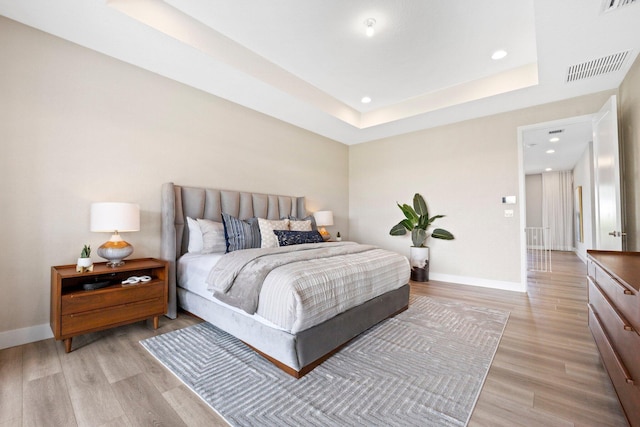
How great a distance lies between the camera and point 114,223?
2.34m

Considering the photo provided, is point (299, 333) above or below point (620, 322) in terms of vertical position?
below

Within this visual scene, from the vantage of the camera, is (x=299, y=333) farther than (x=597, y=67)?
No

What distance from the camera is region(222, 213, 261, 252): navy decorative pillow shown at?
3043 mm

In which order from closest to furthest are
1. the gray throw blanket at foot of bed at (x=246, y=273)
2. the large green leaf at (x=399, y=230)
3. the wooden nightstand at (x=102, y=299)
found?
the gray throw blanket at foot of bed at (x=246, y=273) < the wooden nightstand at (x=102, y=299) < the large green leaf at (x=399, y=230)

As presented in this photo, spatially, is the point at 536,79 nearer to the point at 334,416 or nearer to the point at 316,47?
the point at 316,47

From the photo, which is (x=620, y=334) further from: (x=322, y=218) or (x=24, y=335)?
(x=24, y=335)

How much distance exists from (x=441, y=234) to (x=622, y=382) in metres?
3.36

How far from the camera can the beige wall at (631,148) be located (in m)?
2.68

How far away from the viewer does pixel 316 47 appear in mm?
3023

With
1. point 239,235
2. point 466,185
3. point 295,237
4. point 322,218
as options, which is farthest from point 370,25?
point 466,185

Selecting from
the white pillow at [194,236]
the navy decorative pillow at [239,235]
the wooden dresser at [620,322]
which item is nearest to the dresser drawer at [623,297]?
the wooden dresser at [620,322]

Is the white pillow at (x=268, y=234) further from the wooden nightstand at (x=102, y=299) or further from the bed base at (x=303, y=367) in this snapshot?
the bed base at (x=303, y=367)

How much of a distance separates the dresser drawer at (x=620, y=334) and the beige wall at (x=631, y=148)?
1605mm

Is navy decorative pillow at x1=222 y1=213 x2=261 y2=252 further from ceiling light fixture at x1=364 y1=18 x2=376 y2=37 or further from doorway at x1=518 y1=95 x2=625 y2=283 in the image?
doorway at x1=518 y1=95 x2=625 y2=283
